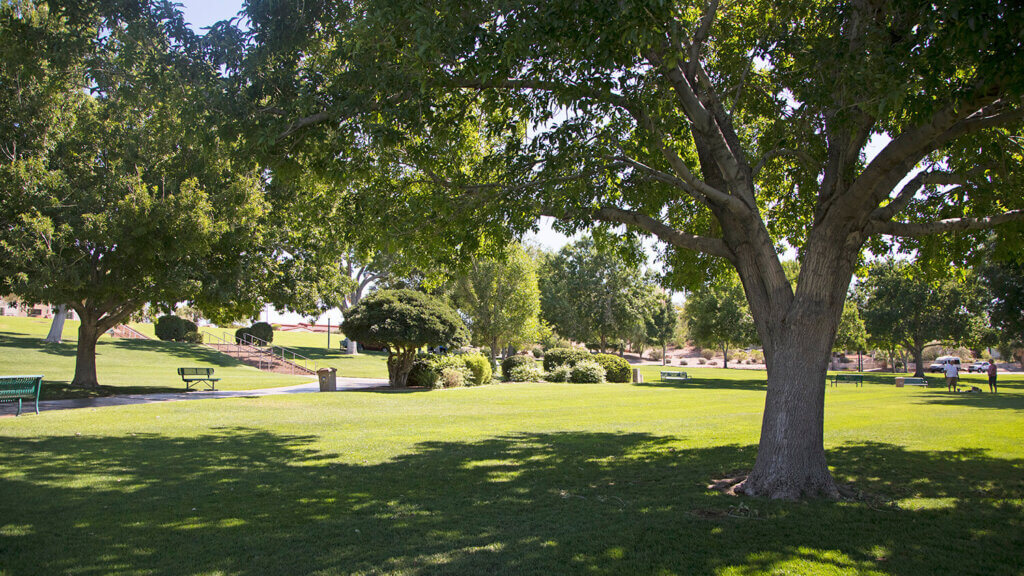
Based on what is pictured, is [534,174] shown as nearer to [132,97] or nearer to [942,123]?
[942,123]

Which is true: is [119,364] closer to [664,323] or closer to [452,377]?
[452,377]

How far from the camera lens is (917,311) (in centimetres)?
4347

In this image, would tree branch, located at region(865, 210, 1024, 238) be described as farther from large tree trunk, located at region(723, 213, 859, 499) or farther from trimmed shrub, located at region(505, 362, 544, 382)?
trimmed shrub, located at region(505, 362, 544, 382)

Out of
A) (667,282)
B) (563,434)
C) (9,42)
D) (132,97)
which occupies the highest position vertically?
(9,42)

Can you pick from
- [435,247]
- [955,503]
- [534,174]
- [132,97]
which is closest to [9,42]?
[132,97]

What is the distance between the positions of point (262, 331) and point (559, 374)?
96.3 ft

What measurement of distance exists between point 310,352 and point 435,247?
4410 centimetres

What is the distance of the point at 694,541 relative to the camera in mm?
5121

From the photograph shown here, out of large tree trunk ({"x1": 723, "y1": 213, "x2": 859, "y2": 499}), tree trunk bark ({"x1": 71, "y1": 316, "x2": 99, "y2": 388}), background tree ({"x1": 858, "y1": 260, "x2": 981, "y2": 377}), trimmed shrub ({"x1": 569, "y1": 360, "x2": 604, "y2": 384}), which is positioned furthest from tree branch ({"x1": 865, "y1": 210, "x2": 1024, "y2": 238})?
background tree ({"x1": 858, "y1": 260, "x2": 981, "y2": 377})

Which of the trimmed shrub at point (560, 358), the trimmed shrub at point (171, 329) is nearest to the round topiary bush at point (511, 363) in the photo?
the trimmed shrub at point (560, 358)

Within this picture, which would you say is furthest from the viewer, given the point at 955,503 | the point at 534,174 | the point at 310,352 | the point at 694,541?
the point at 310,352

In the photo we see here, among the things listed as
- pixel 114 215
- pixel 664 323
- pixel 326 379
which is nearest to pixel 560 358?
pixel 326 379

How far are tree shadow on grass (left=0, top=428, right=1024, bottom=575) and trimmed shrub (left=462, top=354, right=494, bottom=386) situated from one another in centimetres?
1827

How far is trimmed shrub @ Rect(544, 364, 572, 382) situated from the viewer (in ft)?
106
